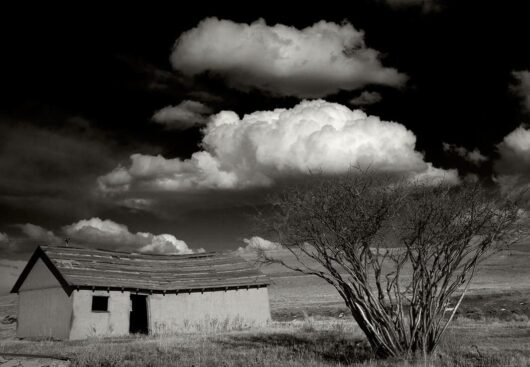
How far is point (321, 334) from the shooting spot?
17.2 m

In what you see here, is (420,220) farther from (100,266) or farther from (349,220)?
(100,266)

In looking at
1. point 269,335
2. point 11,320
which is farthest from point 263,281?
point 11,320

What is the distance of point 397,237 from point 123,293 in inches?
596

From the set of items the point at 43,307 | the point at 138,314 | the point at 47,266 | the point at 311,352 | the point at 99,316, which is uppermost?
the point at 47,266

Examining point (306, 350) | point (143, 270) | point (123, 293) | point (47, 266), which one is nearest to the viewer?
point (306, 350)

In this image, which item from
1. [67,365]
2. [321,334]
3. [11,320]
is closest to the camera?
[67,365]

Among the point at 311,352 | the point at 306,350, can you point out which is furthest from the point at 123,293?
the point at 311,352

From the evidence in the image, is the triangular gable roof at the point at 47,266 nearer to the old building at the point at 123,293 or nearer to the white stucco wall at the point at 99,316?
the old building at the point at 123,293

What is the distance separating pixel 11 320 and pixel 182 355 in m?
28.8

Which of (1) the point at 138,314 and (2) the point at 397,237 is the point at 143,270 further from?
(2) the point at 397,237

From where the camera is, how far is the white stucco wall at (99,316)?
2141cm

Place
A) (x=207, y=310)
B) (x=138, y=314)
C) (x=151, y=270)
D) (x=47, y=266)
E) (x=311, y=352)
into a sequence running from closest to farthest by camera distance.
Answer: (x=311, y=352)
(x=47, y=266)
(x=207, y=310)
(x=151, y=270)
(x=138, y=314)

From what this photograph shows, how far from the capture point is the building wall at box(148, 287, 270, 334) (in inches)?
926

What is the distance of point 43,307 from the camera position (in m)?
23.2
